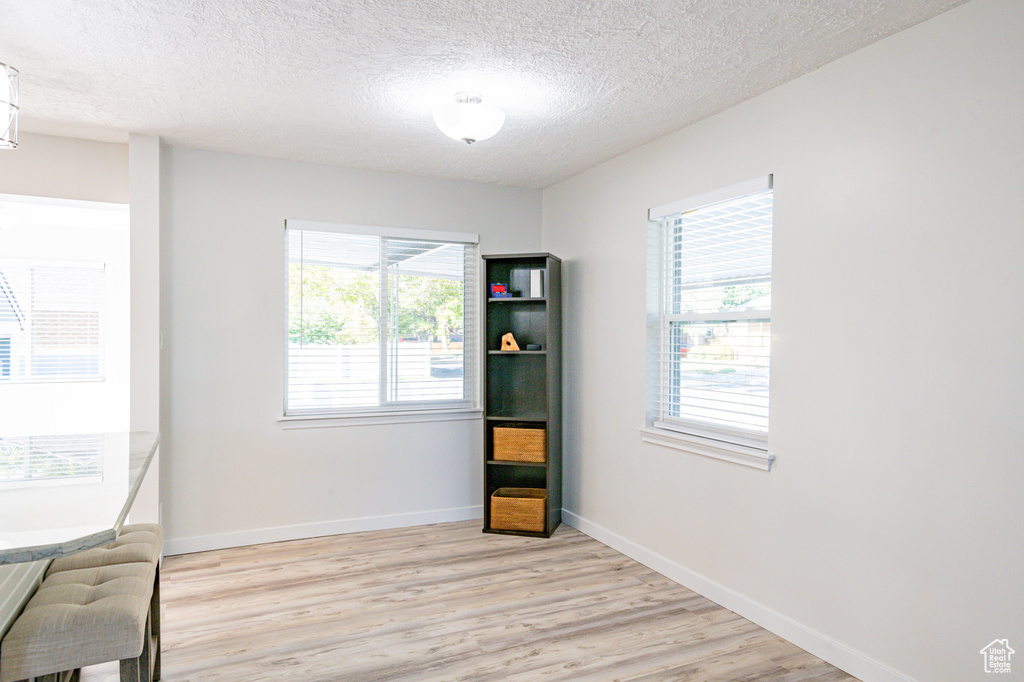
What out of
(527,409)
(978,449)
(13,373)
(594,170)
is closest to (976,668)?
(978,449)

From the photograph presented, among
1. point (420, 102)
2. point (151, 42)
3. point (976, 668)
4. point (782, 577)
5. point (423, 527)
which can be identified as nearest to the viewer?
point (976, 668)

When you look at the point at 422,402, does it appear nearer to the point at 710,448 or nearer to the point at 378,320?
the point at 378,320

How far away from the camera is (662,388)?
3732 mm

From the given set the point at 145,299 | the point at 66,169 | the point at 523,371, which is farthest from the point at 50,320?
the point at 523,371

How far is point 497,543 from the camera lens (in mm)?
4152

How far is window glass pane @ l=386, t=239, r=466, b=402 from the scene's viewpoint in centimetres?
456

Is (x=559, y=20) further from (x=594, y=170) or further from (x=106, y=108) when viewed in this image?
(x=106, y=108)

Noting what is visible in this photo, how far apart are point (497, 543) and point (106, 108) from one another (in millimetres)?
3397

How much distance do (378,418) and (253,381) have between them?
880 mm

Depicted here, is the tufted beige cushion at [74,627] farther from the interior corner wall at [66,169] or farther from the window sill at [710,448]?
the interior corner wall at [66,169]

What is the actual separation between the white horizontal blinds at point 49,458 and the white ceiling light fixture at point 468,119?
196 centimetres

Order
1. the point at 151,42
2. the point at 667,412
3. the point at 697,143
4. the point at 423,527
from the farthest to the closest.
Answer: the point at 423,527
the point at 667,412
the point at 697,143
the point at 151,42

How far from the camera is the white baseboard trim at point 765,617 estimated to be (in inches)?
96.8

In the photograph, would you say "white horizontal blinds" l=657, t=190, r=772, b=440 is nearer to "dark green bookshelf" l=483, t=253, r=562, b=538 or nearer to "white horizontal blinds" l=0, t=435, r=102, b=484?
"dark green bookshelf" l=483, t=253, r=562, b=538
